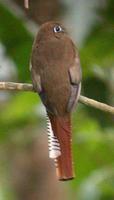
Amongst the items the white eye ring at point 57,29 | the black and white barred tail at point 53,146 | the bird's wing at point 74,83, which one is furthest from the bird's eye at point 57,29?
the black and white barred tail at point 53,146

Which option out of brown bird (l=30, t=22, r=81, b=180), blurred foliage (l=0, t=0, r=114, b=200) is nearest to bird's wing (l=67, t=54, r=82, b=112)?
brown bird (l=30, t=22, r=81, b=180)

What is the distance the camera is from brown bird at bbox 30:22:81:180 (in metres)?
3.12

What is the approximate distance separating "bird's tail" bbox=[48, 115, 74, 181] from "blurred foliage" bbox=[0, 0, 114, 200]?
0.84 metres

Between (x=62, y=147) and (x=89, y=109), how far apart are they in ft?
3.85

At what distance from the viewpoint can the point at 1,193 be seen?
525 centimetres

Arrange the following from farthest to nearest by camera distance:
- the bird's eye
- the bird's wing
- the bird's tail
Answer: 1. the bird's eye
2. the bird's wing
3. the bird's tail

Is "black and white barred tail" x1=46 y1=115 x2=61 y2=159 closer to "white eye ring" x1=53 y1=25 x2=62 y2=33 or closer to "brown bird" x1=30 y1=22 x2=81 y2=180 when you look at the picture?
"brown bird" x1=30 y1=22 x2=81 y2=180

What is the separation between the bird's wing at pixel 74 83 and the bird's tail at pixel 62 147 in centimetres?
6

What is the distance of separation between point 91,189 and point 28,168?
0.54m

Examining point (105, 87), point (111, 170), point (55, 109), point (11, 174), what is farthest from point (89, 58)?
point (11, 174)

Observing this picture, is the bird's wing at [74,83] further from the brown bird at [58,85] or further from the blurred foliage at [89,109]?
the blurred foliage at [89,109]

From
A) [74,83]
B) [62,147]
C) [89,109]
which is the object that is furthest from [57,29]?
[89,109]

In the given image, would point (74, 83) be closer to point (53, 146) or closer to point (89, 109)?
point (53, 146)

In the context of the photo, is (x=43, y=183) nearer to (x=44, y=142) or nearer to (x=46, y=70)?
(x=44, y=142)
